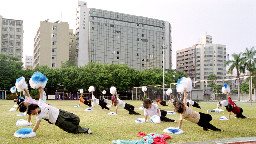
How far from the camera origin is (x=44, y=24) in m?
82.4

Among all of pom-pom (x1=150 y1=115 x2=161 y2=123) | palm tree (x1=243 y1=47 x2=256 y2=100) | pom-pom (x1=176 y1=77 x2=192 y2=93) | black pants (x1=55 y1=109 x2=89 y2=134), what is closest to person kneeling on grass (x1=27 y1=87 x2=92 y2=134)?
black pants (x1=55 y1=109 x2=89 y2=134)

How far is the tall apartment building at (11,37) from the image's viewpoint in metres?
91.7

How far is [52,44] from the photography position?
82.2 meters

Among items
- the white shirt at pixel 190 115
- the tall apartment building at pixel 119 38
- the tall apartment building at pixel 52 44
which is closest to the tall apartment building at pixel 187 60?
the tall apartment building at pixel 119 38

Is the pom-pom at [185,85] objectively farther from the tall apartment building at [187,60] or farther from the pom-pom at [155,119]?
the tall apartment building at [187,60]

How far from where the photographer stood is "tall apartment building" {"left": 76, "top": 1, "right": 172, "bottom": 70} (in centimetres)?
8938

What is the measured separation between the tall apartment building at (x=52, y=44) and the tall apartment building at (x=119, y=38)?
6.92m

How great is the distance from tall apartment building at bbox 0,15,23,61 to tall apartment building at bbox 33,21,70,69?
16.8 metres

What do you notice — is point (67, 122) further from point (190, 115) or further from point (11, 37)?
point (11, 37)

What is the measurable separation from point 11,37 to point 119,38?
132ft

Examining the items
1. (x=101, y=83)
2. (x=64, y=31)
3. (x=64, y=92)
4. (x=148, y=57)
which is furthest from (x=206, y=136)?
(x=148, y=57)

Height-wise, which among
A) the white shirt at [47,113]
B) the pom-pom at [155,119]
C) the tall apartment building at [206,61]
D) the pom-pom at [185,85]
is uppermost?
the tall apartment building at [206,61]

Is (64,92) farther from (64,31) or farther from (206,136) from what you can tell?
(206,136)

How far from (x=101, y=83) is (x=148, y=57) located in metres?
50.2
